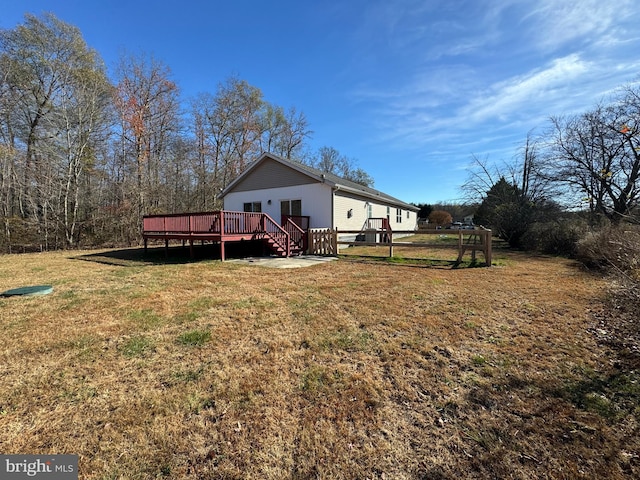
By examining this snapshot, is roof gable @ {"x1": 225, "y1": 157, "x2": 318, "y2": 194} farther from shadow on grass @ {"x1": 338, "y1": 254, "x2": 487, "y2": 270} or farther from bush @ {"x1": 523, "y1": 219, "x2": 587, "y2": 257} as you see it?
bush @ {"x1": 523, "y1": 219, "x2": 587, "y2": 257}

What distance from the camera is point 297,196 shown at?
50.6 ft

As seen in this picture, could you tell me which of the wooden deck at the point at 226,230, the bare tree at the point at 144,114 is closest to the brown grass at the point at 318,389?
the wooden deck at the point at 226,230

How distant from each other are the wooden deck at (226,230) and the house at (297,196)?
2.49 meters

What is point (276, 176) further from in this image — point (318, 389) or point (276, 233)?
point (318, 389)

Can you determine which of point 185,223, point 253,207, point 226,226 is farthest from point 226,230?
point 253,207

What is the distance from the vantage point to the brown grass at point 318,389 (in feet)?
6.19

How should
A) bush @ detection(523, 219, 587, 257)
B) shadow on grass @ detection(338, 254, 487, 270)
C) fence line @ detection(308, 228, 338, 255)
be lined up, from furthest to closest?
fence line @ detection(308, 228, 338, 255) → bush @ detection(523, 219, 587, 257) → shadow on grass @ detection(338, 254, 487, 270)

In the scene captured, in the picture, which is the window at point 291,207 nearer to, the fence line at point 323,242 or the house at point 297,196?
the house at point 297,196

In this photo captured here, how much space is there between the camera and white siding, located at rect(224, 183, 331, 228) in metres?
14.5

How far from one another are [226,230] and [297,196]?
19.0 feet

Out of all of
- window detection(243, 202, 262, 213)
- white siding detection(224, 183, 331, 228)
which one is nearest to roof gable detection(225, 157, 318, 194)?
white siding detection(224, 183, 331, 228)

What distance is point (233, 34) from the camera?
502 inches

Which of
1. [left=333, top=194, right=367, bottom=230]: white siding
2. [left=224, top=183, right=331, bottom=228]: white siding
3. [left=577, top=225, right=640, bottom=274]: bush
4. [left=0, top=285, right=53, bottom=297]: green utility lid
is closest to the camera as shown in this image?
[left=0, top=285, right=53, bottom=297]: green utility lid

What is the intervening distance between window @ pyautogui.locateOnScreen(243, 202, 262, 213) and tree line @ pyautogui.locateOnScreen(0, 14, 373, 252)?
684 cm
